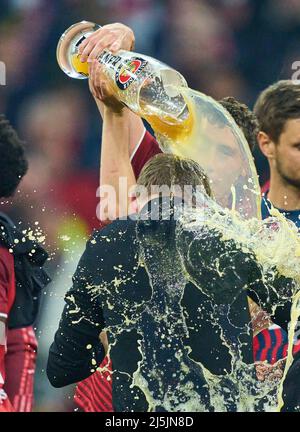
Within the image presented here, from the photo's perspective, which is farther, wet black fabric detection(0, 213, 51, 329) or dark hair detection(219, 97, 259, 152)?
dark hair detection(219, 97, 259, 152)

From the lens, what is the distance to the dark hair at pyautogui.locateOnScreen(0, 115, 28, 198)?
2.68 meters

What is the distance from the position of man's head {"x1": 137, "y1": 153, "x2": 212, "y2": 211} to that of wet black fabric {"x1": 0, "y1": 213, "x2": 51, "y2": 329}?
624 mm

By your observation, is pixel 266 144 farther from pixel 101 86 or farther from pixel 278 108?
pixel 101 86

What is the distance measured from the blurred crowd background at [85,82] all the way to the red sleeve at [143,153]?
522 mm

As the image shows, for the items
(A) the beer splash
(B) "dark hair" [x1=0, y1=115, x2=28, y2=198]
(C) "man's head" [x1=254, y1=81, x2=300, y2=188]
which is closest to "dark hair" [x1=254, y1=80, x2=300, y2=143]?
(C) "man's head" [x1=254, y1=81, x2=300, y2=188]

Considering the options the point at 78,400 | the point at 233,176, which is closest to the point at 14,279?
the point at 78,400

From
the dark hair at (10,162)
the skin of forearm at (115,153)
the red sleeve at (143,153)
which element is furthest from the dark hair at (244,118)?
the dark hair at (10,162)

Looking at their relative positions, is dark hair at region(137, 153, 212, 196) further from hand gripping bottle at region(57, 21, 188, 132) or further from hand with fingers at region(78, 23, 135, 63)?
hand with fingers at region(78, 23, 135, 63)

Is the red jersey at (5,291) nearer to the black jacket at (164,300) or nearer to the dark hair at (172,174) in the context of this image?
the black jacket at (164,300)

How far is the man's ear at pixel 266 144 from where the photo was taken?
286cm

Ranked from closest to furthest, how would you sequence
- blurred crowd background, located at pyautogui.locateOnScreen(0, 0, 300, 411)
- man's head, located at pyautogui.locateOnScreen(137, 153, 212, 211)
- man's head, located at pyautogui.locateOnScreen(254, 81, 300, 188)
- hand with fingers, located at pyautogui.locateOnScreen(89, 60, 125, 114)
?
1. man's head, located at pyautogui.locateOnScreen(137, 153, 212, 211)
2. hand with fingers, located at pyautogui.locateOnScreen(89, 60, 125, 114)
3. man's head, located at pyautogui.locateOnScreen(254, 81, 300, 188)
4. blurred crowd background, located at pyautogui.locateOnScreen(0, 0, 300, 411)

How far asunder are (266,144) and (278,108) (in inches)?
5.2

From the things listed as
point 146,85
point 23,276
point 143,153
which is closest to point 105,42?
point 146,85
